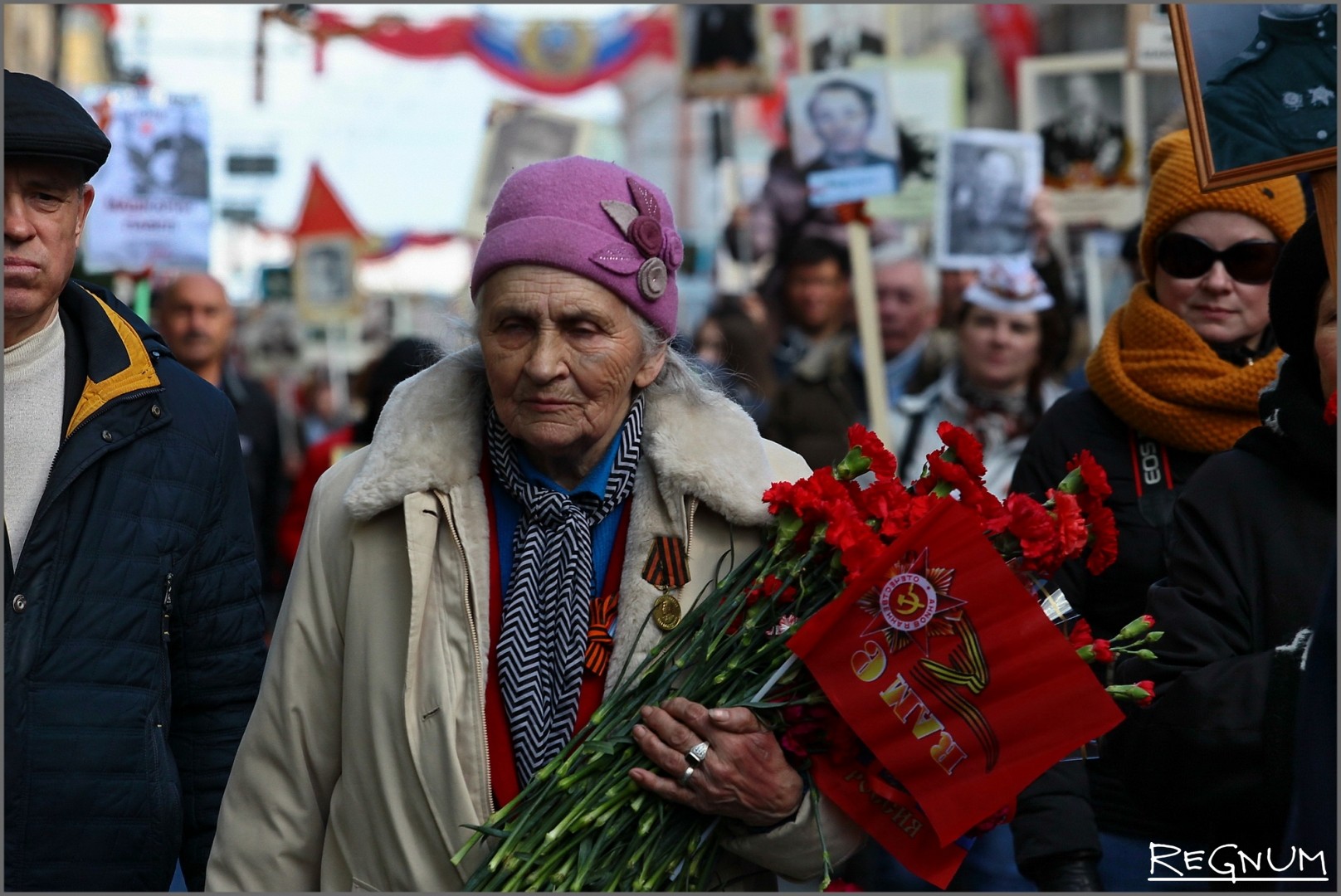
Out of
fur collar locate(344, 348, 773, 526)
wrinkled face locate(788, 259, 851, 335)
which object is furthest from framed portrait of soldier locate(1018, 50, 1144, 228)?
fur collar locate(344, 348, 773, 526)

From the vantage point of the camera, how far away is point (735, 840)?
9.68ft

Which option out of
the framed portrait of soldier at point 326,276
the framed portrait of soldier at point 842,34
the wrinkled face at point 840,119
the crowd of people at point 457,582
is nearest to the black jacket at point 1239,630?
the crowd of people at point 457,582

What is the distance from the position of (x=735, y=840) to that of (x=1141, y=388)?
6.08 ft

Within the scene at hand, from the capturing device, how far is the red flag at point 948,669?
110 inches

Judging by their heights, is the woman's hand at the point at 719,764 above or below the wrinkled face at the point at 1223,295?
below

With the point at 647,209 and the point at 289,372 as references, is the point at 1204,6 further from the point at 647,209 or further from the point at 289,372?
the point at 289,372

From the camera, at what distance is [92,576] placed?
338 cm

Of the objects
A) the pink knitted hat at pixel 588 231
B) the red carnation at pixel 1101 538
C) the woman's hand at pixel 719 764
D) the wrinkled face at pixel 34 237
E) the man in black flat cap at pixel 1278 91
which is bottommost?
the woman's hand at pixel 719 764

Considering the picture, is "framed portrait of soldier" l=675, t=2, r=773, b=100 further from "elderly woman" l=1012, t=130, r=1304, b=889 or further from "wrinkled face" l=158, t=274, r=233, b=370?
"elderly woman" l=1012, t=130, r=1304, b=889

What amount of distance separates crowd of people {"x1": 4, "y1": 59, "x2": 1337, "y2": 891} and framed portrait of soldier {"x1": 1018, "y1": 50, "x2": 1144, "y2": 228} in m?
6.42

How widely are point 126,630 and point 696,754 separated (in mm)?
1302

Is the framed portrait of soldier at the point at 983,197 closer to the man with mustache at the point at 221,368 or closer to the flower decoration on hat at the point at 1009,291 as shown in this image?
the flower decoration on hat at the point at 1009,291

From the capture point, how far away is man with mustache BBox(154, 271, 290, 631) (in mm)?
7562

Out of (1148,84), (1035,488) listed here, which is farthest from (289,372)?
(1035,488)
